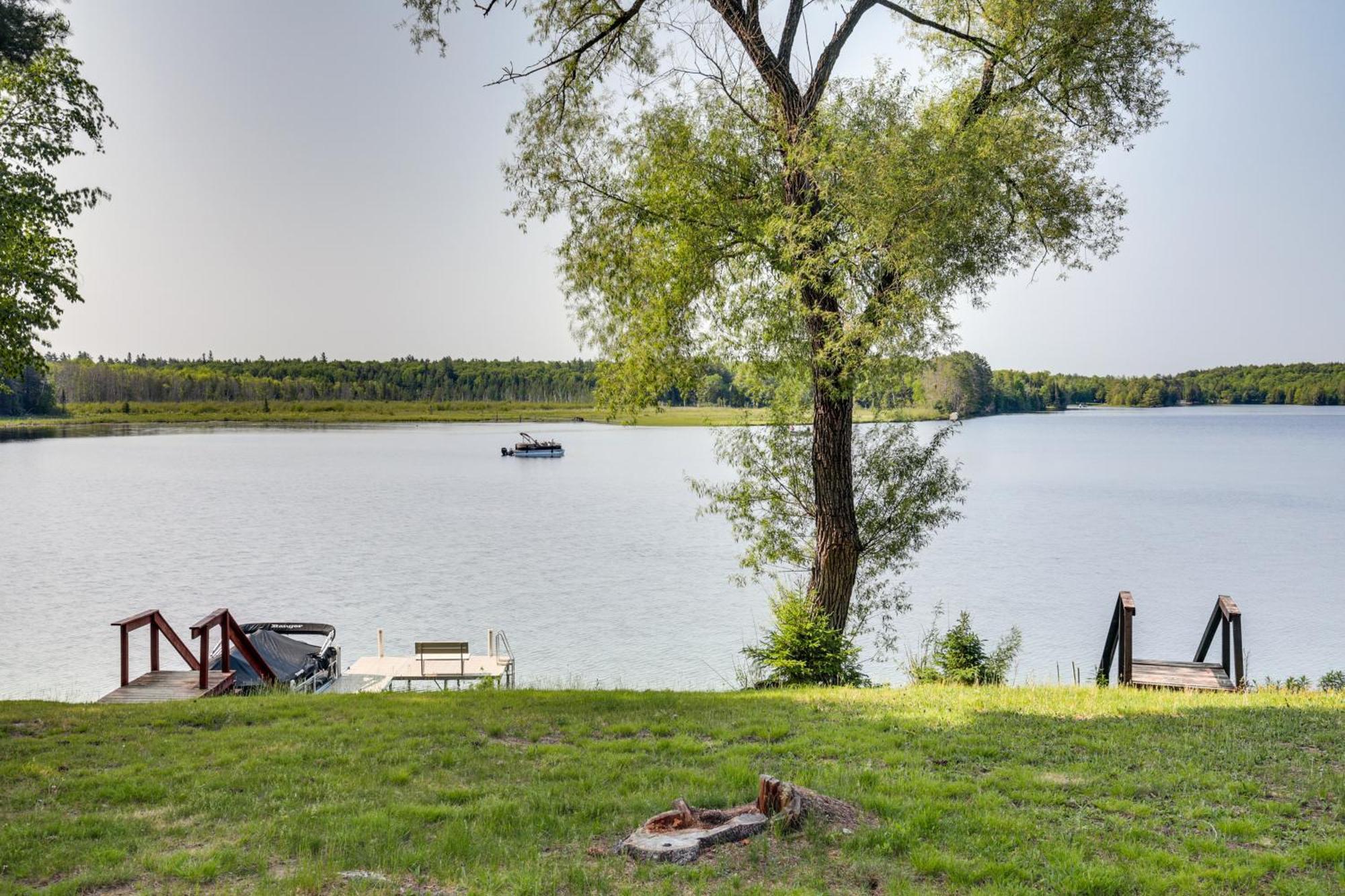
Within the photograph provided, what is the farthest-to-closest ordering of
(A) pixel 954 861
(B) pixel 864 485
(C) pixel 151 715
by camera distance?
(B) pixel 864 485
(C) pixel 151 715
(A) pixel 954 861

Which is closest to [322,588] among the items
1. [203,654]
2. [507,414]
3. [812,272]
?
[203,654]

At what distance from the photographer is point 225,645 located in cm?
1391

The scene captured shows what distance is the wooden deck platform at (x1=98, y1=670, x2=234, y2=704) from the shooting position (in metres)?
12.5

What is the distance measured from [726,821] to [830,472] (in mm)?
8862

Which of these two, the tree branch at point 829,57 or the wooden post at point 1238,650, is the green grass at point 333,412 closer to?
the tree branch at point 829,57

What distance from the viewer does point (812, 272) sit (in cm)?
1252

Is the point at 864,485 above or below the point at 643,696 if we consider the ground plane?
above

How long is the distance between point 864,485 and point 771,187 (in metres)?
5.71

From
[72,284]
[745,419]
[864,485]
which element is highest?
[72,284]

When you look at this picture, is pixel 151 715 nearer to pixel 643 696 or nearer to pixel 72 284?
pixel 643 696

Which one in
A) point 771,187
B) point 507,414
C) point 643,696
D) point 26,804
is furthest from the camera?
point 507,414

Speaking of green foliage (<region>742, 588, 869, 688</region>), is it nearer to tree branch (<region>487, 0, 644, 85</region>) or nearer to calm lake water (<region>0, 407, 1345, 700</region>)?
calm lake water (<region>0, 407, 1345, 700</region>)

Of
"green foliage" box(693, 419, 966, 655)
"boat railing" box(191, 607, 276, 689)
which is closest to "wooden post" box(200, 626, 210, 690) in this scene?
"boat railing" box(191, 607, 276, 689)

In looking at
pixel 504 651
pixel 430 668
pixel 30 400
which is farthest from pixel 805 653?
pixel 30 400
